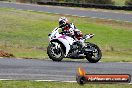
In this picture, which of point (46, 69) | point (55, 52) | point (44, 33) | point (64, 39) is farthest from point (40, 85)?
point (44, 33)

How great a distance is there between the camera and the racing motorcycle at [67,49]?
666 inches

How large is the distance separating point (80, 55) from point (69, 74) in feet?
13.5

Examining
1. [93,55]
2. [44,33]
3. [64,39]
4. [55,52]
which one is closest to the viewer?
[55,52]

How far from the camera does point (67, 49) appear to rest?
56.1 ft

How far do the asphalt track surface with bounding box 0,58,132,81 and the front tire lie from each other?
0.95 metres

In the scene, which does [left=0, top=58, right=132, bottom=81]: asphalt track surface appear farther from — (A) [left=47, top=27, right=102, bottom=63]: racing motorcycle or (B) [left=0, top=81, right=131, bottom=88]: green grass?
(A) [left=47, top=27, right=102, bottom=63]: racing motorcycle

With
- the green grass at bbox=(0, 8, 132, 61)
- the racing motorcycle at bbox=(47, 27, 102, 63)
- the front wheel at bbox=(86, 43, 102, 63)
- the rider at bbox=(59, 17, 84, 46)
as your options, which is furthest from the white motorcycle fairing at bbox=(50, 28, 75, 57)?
the green grass at bbox=(0, 8, 132, 61)

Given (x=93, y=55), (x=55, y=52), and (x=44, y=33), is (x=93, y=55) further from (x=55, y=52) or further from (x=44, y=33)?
(x=44, y=33)

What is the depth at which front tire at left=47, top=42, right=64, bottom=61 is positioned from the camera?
662 inches

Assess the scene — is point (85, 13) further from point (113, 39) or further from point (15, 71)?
point (15, 71)

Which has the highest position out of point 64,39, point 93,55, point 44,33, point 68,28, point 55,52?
point 68,28

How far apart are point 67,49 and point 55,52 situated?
18.2 inches

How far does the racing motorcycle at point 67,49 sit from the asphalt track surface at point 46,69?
103 cm

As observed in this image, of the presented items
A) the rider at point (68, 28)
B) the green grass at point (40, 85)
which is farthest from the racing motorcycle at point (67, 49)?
the green grass at point (40, 85)
